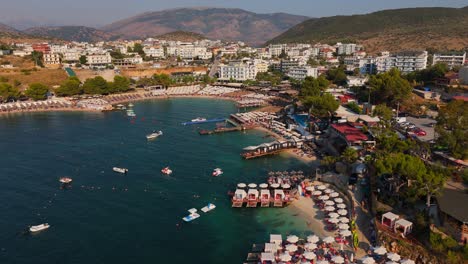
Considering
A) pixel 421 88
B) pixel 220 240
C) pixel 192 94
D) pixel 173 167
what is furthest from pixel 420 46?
pixel 220 240

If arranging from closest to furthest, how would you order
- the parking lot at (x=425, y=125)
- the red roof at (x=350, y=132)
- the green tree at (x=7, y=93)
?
the parking lot at (x=425, y=125), the red roof at (x=350, y=132), the green tree at (x=7, y=93)

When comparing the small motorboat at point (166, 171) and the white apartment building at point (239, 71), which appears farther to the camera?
the white apartment building at point (239, 71)

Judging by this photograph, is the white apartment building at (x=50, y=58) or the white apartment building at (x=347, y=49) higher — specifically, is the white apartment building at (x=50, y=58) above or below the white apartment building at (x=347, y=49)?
below

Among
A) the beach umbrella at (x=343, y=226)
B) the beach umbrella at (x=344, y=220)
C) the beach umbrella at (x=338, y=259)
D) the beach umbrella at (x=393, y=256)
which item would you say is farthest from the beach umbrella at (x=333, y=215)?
the beach umbrella at (x=393, y=256)

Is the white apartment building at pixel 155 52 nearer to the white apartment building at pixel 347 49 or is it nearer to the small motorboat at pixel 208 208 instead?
the white apartment building at pixel 347 49

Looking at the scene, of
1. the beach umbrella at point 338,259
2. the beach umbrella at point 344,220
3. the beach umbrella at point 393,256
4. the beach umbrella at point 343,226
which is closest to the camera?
the beach umbrella at point 393,256

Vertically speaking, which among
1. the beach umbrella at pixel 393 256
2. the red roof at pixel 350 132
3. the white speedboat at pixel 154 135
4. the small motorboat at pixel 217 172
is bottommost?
the beach umbrella at pixel 393 256

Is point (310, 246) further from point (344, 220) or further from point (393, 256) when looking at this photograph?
point (393, 256)
